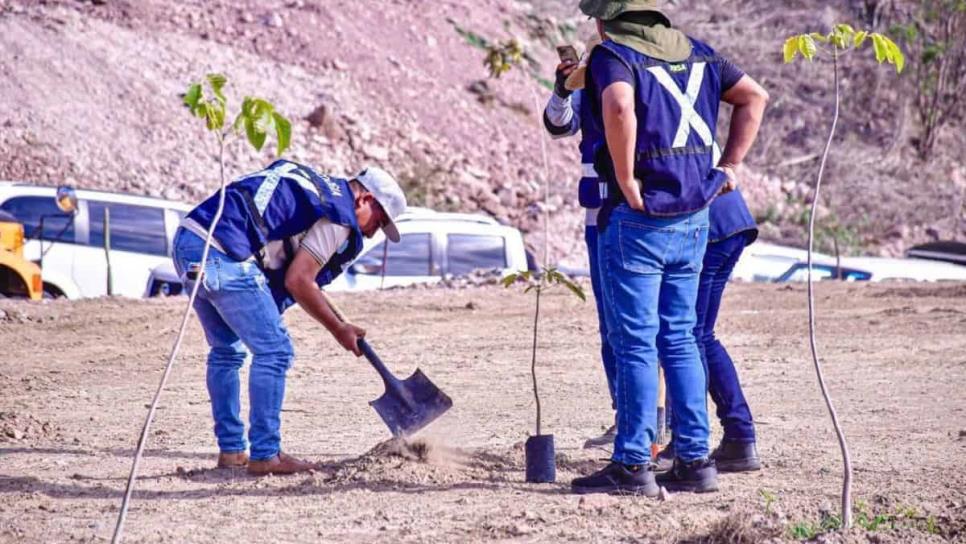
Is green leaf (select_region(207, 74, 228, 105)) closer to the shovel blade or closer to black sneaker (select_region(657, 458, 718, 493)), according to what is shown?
the shovel blade

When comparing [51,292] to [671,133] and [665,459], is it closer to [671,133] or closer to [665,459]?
[665,459]

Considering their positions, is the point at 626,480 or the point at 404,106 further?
the point at 404,106

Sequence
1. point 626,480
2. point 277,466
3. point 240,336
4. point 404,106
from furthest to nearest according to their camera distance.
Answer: point 404,106, point 277,466, point 240,336, point 626,480

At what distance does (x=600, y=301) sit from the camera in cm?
634

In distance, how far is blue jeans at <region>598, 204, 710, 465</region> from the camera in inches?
225

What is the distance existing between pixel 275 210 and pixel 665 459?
6.97ft

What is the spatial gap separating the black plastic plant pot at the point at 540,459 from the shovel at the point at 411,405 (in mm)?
593

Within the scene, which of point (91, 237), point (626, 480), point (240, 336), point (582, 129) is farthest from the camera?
point (91, 237)

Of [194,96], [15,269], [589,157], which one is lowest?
[15,269]

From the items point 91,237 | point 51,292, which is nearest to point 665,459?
point 91,237

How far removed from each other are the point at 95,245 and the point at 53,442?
706 centimetres

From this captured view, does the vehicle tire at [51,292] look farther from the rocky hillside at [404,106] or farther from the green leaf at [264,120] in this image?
the green leaf at [264,120]

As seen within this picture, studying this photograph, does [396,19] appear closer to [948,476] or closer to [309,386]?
[309,386]

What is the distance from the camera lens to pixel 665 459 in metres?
6.70
